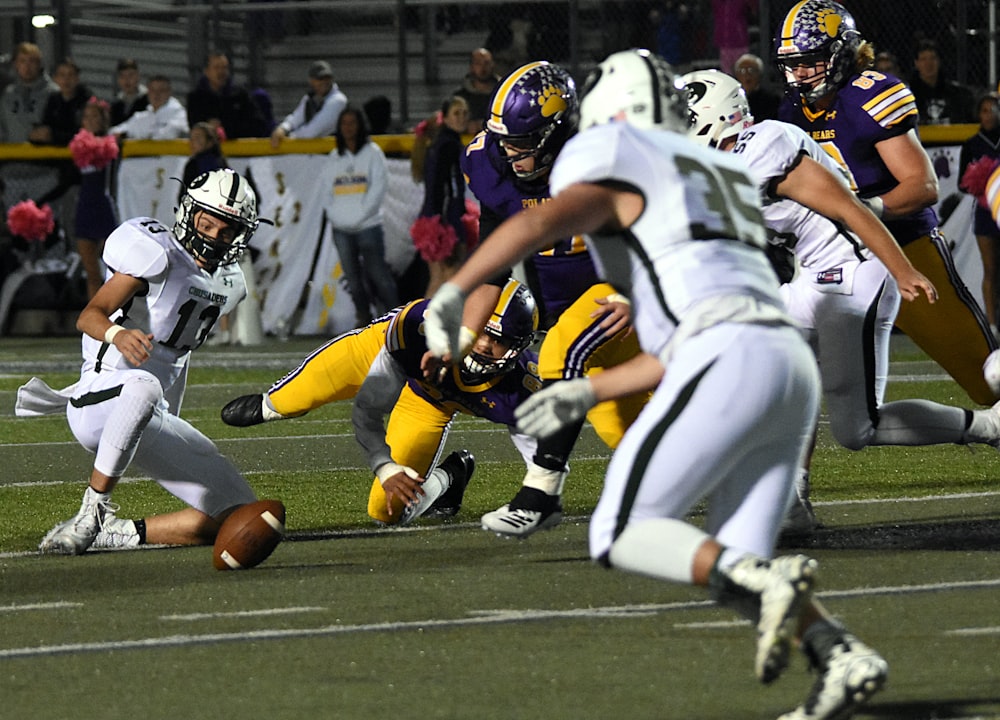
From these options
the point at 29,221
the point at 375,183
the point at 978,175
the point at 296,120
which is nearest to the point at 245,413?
the point at 375,183

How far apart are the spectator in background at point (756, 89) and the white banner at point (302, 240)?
8.85ft

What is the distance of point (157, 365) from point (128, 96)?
9672 millimetres

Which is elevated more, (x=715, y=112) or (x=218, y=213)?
(x=715, y=112)

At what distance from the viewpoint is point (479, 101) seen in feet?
47.7

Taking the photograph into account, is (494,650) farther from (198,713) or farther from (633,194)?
(633,194)

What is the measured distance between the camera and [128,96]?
1552 centimetres

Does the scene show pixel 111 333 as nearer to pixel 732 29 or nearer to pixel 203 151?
pixel 203 151

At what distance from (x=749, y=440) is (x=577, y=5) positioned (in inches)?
451

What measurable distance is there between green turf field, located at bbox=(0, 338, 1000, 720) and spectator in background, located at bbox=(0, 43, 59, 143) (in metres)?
8.38

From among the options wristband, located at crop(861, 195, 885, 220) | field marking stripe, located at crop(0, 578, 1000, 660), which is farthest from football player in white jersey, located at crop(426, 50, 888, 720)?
wristband, located at crop(861, 195, 885, 220)

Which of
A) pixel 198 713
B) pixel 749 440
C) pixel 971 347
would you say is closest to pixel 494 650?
pixel 198 713

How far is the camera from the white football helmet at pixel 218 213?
6207 millimetres

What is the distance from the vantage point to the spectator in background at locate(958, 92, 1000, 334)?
1292 centimetres

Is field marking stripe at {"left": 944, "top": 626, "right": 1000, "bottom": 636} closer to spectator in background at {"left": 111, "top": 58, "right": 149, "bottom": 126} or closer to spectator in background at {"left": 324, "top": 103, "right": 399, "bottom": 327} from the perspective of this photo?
spectator in background at {"left": 324, "top": 103, "right": 399, "bottom": 327}
